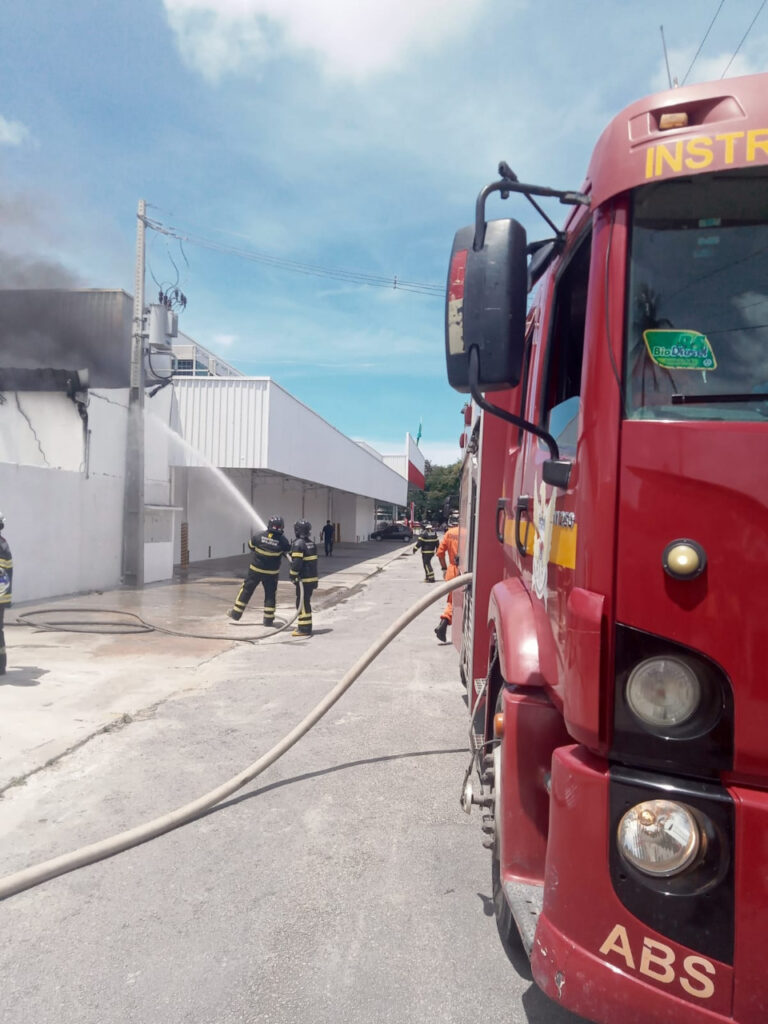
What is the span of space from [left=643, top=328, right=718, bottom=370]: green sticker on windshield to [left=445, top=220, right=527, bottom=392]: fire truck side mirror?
360mm

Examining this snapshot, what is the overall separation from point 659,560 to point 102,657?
7.43 metres

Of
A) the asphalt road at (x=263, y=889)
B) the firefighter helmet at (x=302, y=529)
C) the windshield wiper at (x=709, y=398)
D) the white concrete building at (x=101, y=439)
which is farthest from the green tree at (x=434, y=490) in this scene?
the windshield wiper at (x=709, y=398)

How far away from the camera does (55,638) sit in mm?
8977

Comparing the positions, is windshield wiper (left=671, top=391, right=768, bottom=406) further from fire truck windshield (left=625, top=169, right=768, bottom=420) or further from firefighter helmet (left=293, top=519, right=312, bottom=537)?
firefighter helmet (left=293, top=519, right=312, bottom=537)

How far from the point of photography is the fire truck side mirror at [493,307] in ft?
6.67

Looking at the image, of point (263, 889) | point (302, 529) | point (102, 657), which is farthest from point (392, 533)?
point (263, 889)

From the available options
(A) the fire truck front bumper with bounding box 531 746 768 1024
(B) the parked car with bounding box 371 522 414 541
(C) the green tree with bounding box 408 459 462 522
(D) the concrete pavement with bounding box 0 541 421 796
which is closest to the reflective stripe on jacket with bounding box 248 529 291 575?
(D) the concrete pavement with bounding box 0 541 421 796

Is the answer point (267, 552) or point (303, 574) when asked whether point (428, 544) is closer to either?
point (267, 552)

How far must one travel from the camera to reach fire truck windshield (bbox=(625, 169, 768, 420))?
180 cm

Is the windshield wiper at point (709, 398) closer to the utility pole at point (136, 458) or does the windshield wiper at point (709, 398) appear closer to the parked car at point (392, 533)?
the utility pole at point (136, 458)

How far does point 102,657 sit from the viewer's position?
802 centimetres

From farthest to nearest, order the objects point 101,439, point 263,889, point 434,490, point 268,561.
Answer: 1. point 434,490
2. point 101,439
3. point 268,561
4. point 263,889

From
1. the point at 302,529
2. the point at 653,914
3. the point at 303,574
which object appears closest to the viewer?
the point at 653,914

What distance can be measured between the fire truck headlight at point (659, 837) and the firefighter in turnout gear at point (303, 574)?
26.4 ft
